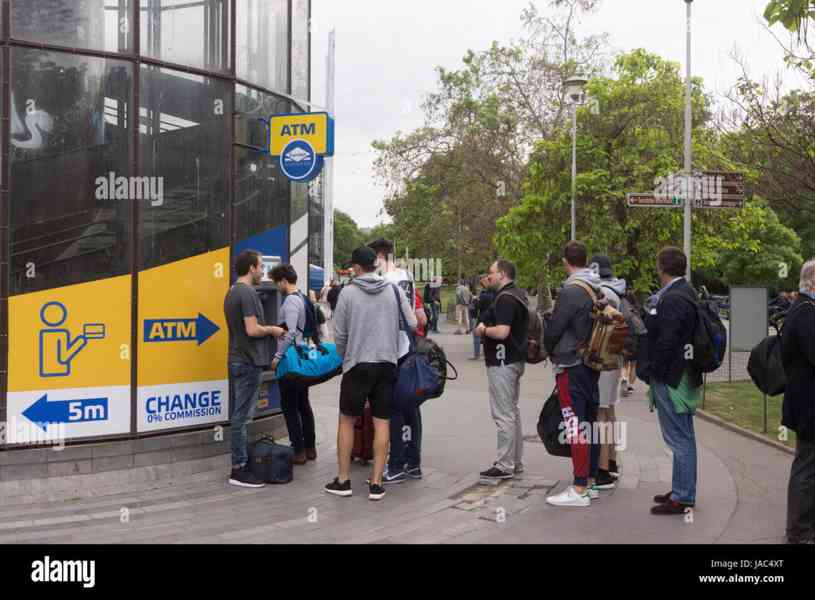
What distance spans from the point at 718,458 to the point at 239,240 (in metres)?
5.22

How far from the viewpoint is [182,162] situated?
755 centimetres

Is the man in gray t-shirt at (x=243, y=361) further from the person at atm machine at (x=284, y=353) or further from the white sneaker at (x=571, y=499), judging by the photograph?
the white sneaker at (x=571, y=499)

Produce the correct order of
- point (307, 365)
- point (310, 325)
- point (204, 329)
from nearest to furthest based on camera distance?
point (307, 365), point (204, 329), point (310, 325)

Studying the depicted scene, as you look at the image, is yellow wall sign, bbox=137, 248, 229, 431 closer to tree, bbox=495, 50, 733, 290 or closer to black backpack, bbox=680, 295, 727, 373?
black backpack, bbox=680, 295, 727, 373

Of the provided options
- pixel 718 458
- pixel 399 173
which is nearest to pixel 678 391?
pixel 718 458

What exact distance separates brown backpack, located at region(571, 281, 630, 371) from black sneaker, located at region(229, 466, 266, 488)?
2.92 m

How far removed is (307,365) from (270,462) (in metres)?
0.91

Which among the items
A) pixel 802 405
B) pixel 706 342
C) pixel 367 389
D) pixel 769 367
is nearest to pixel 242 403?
pixel 367 389

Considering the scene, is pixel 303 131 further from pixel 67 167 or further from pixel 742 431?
pixel 742 431

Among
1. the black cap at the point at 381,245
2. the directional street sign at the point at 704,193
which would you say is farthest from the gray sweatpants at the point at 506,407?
the directional street sign at the point at 704,193

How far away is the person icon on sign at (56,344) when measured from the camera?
670cm

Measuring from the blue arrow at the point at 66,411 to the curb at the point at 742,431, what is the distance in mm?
6617

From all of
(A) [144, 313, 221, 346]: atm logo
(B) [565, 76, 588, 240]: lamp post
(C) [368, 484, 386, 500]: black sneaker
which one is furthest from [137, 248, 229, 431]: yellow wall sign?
(B) [565, 76, 588, 240]: lamp post

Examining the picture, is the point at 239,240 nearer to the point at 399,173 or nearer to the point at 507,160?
the point at 507,160
